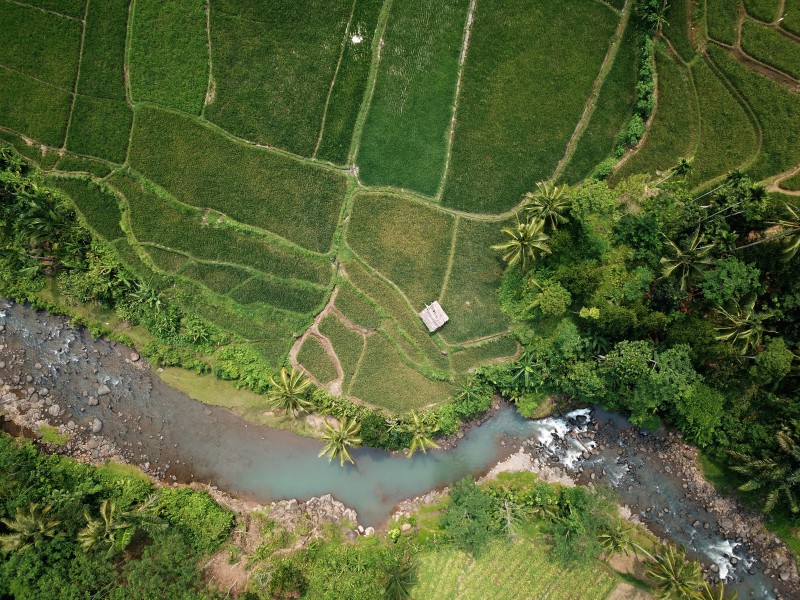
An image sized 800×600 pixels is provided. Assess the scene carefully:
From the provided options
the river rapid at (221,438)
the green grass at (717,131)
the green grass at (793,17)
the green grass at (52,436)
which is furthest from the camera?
the river rapid at (221,438)

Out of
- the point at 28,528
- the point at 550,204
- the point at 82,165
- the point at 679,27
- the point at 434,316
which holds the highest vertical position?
the point at 679,27

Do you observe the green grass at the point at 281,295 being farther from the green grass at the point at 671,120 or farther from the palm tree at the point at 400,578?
the green grass at the point at 671,120

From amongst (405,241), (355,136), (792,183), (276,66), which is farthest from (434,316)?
(792,183)

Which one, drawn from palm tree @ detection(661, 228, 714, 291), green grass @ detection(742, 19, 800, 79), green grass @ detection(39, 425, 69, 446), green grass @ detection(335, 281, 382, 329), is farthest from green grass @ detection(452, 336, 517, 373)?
green grass @ detection(39, 425, 69, 446)

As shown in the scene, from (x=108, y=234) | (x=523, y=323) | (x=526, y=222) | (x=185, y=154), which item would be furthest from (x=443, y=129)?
(x=108, y=234)

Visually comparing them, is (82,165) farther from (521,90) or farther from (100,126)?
(521,90)

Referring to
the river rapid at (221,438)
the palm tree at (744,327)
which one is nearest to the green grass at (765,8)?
the palm tree at (744,327)
